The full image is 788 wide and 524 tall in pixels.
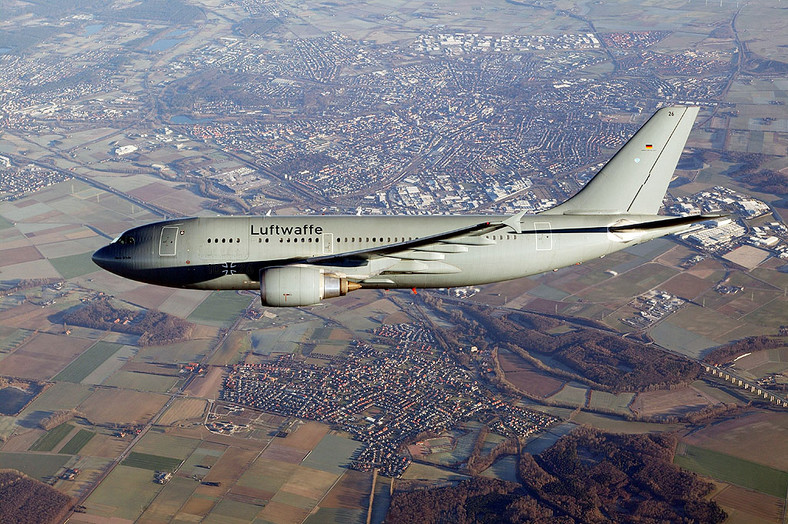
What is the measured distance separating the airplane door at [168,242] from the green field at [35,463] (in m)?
69.4

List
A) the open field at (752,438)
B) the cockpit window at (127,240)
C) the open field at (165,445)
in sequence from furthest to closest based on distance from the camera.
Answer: the open field at (165,445) < the open field at (752,438) < the cockpit window at (127,240)

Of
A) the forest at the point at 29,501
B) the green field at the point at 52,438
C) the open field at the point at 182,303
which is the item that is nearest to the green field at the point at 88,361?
the open field at the point at 182,303

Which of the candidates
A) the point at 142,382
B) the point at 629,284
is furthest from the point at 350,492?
the point at 629,284

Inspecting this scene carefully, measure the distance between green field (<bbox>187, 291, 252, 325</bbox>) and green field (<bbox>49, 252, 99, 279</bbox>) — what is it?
121 ft

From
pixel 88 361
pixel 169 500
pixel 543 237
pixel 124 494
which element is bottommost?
pixel 124 494

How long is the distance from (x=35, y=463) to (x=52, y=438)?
5.40 metres

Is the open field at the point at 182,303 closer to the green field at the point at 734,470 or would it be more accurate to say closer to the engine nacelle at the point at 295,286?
the green field at the point at 734,470

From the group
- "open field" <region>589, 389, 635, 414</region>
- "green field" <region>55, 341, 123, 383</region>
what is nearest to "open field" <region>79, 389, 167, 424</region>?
"green field" <region>55, 341, 123, 383</region>

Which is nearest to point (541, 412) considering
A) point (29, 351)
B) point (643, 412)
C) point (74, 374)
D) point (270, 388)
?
point (643, 412)

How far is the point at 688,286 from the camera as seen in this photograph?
160625mm

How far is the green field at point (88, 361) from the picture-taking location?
13550 cm

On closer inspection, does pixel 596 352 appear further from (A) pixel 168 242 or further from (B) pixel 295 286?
(A) pixel 168 242

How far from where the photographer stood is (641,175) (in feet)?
199

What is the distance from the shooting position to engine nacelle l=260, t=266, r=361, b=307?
5356 cm
